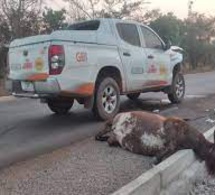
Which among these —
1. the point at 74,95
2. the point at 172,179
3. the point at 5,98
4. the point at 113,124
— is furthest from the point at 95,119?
the point at 5,98

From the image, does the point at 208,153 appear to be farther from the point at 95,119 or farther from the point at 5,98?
the point at 5,98

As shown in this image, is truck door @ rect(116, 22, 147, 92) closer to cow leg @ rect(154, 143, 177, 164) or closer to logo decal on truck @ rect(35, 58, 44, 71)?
logo decal on truck @ rect(35, 58, 44, 71)

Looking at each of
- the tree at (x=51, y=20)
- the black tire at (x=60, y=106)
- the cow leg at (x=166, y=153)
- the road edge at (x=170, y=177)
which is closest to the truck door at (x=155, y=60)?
the black tire at (x=60, y=106)

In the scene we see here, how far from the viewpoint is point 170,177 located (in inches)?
231

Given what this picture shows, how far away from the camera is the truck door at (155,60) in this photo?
38.1ft

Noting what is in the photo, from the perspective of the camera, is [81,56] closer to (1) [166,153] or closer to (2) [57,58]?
(2) [57,58]

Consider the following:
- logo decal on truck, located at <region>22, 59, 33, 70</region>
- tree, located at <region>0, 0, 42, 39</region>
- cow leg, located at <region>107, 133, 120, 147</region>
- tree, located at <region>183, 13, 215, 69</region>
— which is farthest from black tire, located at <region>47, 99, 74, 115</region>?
tree, located at <region>183, 13, 215, 69</region>

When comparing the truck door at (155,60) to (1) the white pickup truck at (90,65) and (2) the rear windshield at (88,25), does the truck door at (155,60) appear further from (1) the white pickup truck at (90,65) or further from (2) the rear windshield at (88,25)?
(2) the rear windshield at (88,25)

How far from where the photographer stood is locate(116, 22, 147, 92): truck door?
10.8 metres

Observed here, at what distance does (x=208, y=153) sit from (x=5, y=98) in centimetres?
1125

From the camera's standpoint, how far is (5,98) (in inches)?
665

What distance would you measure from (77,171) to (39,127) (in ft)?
11.9

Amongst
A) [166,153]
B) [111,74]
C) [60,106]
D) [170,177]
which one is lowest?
[170,177]

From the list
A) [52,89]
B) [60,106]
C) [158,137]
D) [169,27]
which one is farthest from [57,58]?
[169,27]
